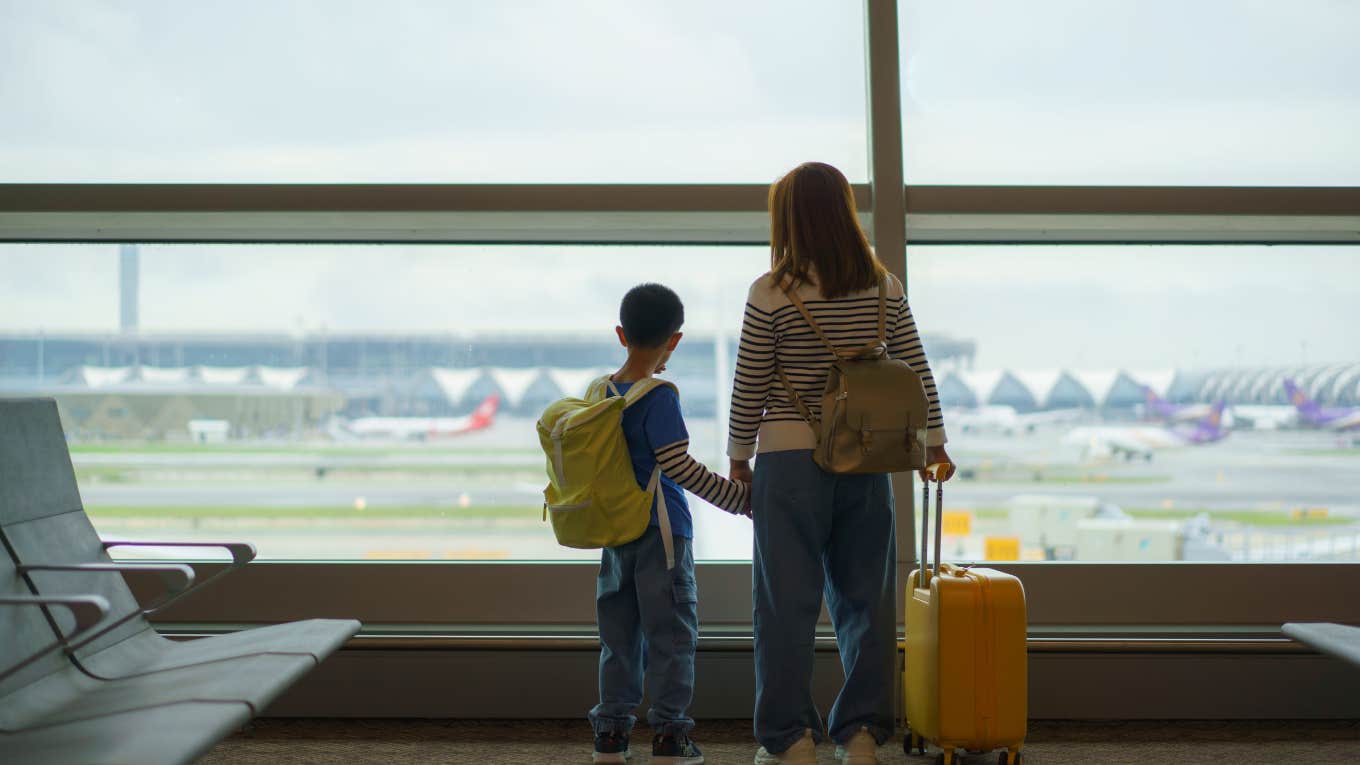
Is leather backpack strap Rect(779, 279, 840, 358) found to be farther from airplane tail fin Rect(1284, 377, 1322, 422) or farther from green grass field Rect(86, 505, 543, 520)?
airplane tail fin Rect(1284, 377, 1322, 422)

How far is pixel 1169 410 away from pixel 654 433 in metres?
2.06

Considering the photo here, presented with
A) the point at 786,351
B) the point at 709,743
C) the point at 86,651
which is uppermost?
the point at 786,351

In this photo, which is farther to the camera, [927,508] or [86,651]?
[927,508]

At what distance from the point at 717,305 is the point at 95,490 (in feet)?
7.60

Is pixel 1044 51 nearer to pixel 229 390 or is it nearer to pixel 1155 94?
pixel 1155 94

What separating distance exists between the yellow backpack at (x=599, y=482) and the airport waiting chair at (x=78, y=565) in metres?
0.62

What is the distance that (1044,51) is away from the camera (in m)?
3.59

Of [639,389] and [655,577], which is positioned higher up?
[639,389]

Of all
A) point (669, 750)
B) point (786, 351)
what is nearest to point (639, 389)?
point (786, 351)

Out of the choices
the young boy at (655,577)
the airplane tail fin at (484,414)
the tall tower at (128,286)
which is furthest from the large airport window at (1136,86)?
the tall tower at (128,286)

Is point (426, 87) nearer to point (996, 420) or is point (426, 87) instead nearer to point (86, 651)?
point (86, 651)

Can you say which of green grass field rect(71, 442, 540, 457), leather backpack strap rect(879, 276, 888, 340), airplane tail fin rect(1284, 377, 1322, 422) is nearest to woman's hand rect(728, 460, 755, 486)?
leather backpack strap rect(879, 276, 888, 340)

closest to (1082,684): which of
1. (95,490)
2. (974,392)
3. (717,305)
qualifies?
(974,392)

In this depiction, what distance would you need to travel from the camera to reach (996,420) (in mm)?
3605
